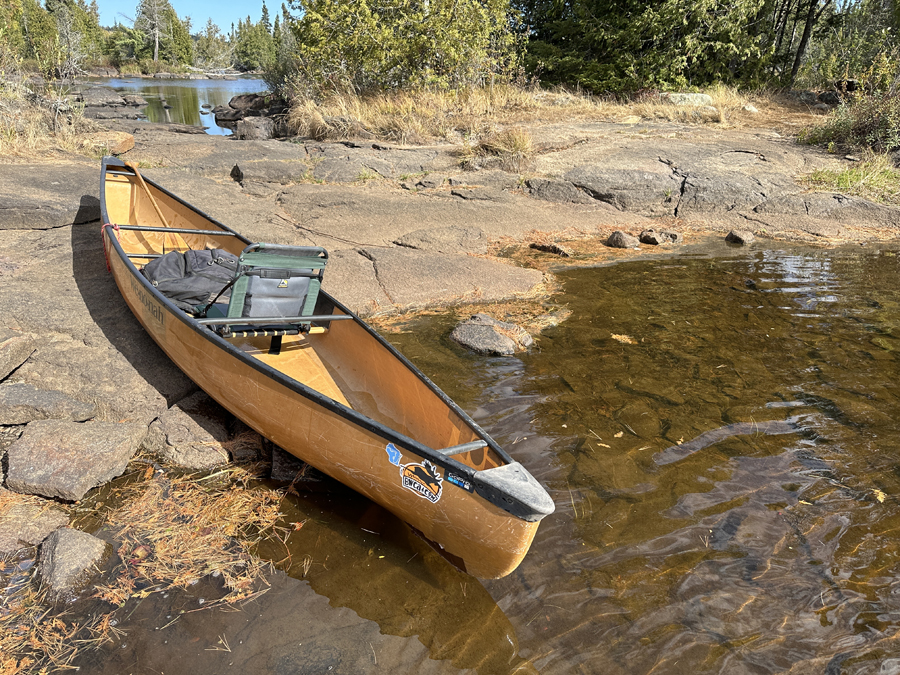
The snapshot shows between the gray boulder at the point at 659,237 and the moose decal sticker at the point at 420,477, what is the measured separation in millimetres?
6786

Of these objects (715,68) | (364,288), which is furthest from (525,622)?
(715,68)

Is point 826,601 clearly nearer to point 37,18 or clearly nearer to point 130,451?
point 130,451


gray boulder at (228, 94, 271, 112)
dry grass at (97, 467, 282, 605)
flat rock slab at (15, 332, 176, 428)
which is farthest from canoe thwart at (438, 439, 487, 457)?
gray boulder at (228, 94, 271, 112)

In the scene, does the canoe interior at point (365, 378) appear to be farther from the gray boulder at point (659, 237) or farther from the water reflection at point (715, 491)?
the gray boulder at point (659, 237)

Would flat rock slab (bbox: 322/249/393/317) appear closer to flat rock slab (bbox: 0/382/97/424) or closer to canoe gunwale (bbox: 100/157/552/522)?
canoe gunwale (bbox: 100/157/552/522)

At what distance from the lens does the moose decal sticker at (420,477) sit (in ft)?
8.79

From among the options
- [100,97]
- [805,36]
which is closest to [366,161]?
[805,36]

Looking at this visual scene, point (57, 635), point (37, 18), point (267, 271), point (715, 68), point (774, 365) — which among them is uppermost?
point (37, 18)

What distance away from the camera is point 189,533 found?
3.13m

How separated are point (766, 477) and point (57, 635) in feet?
12.8

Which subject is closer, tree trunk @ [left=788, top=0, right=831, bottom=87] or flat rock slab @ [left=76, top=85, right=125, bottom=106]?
tree trunk @ [left=788, top=0, right=831, bottom=87]

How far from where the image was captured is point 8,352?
4008 millimetres

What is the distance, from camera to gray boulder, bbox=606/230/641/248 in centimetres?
827

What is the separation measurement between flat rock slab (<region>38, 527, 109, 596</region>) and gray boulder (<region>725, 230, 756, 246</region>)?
28.6 feet
